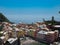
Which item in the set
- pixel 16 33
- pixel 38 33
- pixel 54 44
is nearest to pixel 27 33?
pixel 16 33

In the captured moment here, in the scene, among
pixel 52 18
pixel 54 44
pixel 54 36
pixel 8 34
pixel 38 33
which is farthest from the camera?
pixel 52 18

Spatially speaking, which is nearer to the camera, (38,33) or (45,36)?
(45,36)

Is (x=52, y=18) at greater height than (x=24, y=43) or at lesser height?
greater

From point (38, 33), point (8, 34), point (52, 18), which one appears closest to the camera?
point (38, 33)

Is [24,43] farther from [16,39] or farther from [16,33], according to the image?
[16,33]

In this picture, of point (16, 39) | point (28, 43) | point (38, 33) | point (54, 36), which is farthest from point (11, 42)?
point (54, 36)

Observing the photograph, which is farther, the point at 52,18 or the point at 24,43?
the point at 52,18

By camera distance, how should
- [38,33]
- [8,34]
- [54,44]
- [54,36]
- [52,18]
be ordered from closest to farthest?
[54,44], [54,36], [38,33], [8,34], [52,18]

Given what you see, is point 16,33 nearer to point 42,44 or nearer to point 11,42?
point 11,42
